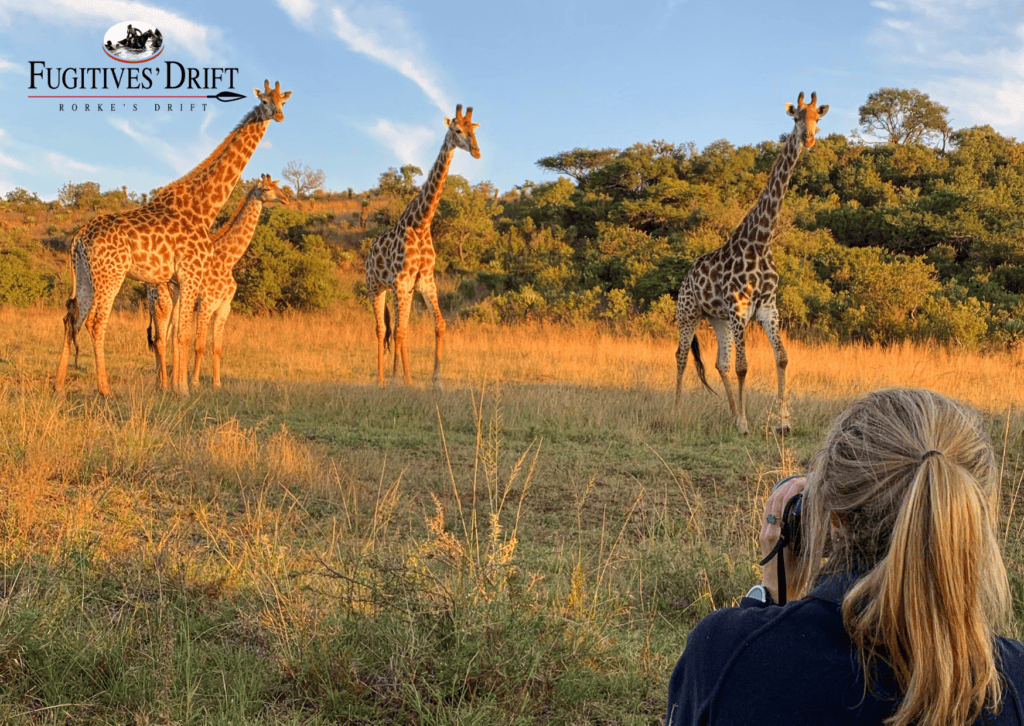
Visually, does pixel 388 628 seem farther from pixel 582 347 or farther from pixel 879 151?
Result: pixel 879 151

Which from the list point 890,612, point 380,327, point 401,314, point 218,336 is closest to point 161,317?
point 218,336

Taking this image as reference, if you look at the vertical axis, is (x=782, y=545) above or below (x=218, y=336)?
below

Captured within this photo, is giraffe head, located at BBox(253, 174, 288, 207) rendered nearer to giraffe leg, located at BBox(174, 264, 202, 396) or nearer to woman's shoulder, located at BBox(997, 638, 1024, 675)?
giraffe leg, located at BBox(174, 264, 202, 396)

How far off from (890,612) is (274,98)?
9.48 m

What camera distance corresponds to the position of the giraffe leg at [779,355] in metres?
7.57

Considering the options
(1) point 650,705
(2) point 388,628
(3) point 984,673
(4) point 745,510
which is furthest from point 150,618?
(4) point 745,510

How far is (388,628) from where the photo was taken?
3.04 m

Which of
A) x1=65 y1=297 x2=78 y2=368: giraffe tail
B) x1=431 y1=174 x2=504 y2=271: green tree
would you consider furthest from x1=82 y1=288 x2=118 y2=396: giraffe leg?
x1=431 y1=174 x2=504 y2=271: green tree

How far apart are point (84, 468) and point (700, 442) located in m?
4.96

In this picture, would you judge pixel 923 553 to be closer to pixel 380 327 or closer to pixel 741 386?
pixel 741 386

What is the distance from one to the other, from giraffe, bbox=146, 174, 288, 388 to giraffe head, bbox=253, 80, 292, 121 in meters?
1.27

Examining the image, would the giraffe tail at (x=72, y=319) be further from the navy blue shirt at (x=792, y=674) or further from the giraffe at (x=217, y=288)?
the navy blue shirt at (x=792, y=674)

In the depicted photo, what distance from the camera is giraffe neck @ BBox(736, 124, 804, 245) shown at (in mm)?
8523

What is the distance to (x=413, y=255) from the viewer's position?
10406 mm
